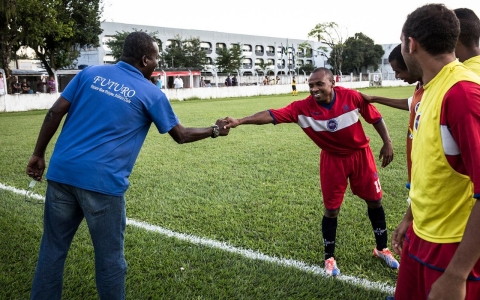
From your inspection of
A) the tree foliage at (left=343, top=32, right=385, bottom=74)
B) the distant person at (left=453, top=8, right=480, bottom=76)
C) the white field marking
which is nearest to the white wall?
the white field marking

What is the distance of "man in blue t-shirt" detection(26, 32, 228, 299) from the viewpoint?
2.52m

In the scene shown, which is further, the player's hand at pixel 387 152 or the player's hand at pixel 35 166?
the player's hand at pixel 387 152

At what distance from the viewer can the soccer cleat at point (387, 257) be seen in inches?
146

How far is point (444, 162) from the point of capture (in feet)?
5.12

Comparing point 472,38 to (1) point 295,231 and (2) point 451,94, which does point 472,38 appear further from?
(1) point 295,231

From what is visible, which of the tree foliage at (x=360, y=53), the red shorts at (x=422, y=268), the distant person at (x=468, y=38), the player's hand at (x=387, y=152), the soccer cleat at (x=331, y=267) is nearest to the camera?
the red shorts at (x=422, y=268)

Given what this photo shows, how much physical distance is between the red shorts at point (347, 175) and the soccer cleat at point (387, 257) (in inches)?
19.8

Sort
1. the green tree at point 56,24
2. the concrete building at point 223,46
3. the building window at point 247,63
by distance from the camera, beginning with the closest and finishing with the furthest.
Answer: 1. the green tree at point 56,24
2. the concrete building at point 223,46
3. the building window at point 247,63

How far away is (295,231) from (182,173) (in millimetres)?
3262

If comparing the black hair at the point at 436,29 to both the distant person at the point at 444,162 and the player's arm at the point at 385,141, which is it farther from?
the player's arm at the point at 385,141

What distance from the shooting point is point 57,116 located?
265 centimetres

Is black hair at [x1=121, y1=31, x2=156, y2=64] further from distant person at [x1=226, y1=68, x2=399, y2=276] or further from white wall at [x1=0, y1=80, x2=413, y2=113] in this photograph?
white wall at [x1=0, y1=80, x2=413, y2=113]

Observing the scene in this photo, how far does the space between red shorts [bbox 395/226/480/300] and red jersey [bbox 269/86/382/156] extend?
5.75ft

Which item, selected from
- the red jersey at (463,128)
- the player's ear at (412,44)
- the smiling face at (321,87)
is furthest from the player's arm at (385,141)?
the red jersey at (463,128)
